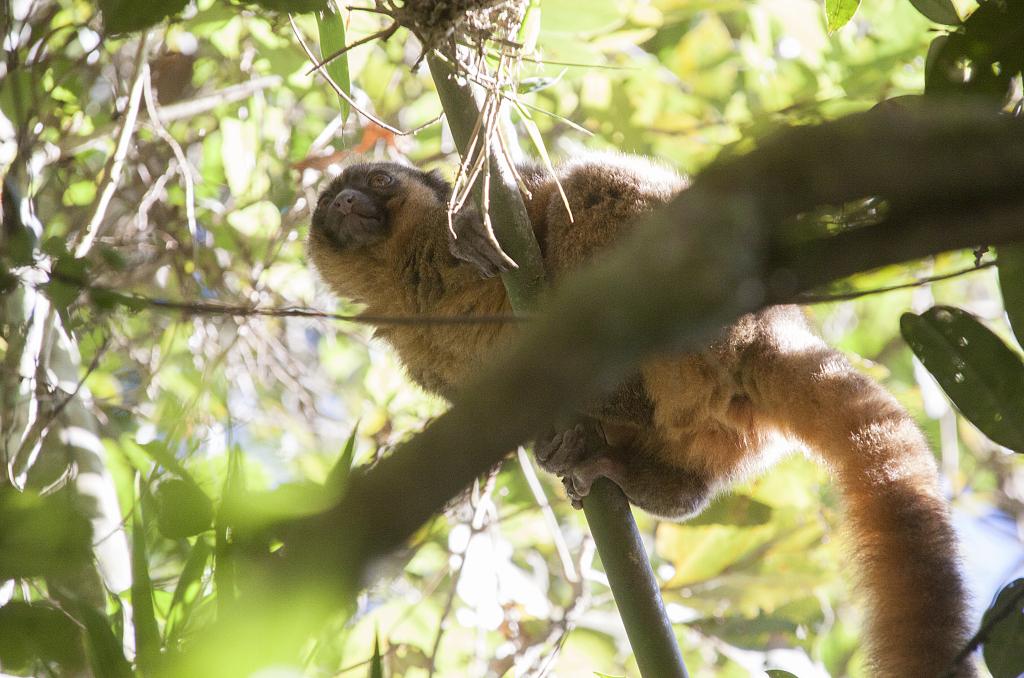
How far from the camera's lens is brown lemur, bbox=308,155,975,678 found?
96.2 inches

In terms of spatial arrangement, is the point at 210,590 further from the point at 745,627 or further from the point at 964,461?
the point at 964,461

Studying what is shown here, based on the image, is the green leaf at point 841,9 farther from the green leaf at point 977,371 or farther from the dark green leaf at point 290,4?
the dark green leaf at point 290,4

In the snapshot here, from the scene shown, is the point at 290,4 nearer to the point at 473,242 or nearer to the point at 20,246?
the point at 20,246

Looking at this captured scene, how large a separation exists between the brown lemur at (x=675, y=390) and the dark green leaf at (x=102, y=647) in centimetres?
141

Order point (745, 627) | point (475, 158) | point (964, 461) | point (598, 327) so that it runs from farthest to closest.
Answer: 1. point (964, 461)
2. point (745, 627)
3. point (475, 158)
4. point (598, 327)

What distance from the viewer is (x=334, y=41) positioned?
2.64 m

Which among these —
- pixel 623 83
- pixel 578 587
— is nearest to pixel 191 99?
pixel 623 83

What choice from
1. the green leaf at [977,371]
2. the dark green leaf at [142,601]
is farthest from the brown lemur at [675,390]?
the dark green leaf at [142,601]

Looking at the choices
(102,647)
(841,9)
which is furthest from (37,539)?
(841,9)

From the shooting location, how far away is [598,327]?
1014 mm

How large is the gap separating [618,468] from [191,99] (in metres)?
3.00

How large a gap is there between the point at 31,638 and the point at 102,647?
0.47 meters

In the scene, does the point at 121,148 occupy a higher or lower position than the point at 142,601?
higher

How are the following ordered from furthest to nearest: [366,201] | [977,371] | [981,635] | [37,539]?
[366,201]
[977,371]
[981,635]
[37,539]
